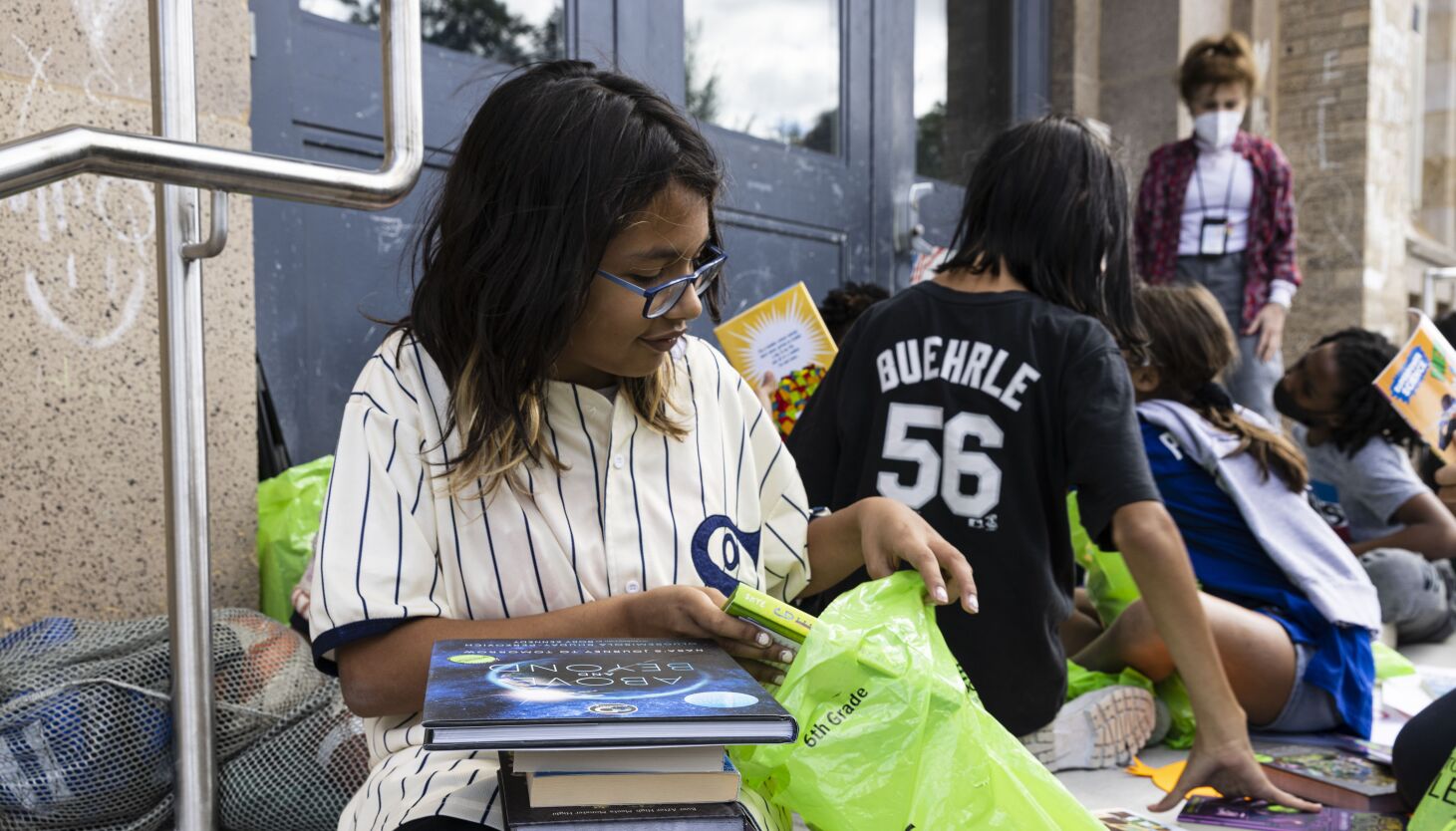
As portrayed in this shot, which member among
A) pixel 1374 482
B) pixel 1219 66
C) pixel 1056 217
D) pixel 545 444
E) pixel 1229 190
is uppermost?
pixel 1219 66

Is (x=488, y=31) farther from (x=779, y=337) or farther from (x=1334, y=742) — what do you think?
(x=1334, y=742)

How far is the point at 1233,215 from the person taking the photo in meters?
5.00

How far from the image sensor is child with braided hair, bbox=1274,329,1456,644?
4223 mm

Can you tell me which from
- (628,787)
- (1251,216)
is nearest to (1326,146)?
(1251,216)

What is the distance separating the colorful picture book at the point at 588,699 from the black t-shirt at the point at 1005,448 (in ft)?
4.17

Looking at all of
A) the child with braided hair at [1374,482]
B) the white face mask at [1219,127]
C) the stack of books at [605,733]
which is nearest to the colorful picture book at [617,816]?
the stack of books at [605,733]

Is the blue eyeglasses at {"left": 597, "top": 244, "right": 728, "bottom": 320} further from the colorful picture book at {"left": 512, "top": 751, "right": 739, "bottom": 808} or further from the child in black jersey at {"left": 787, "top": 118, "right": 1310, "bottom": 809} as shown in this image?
the child in black jersey at {"left": 787, "top": 118, "right": 1310, "bottom": 809}

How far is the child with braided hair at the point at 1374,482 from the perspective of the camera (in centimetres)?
422

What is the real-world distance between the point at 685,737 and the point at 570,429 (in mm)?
580

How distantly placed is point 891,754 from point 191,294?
4.06 feet

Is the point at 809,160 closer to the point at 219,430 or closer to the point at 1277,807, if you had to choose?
the point at 219,430

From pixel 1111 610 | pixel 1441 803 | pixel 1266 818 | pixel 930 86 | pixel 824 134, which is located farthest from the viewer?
pixel 930 86

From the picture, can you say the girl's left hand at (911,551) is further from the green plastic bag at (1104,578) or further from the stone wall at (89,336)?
the green plastic bag at (1104,578)

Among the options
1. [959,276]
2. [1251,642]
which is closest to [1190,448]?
[1251,642]
